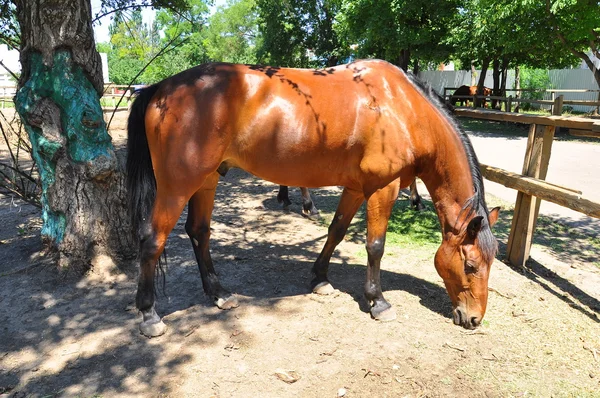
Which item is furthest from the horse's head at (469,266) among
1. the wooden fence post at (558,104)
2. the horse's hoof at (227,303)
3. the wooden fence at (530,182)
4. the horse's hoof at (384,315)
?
the wooden fence post at (558,104)

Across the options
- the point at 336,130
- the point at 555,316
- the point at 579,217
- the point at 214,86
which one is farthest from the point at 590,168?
the point at 214,86

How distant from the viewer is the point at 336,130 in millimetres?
3342

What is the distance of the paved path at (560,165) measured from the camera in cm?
696

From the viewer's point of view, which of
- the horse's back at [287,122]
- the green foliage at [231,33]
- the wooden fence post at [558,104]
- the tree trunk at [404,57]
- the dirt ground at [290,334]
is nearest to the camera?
the dirt ground at [290,334]

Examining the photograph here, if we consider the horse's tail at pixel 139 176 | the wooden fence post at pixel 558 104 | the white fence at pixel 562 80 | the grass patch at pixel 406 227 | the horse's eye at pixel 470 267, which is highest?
the white fence at pixel 562 80

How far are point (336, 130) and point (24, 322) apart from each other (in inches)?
110

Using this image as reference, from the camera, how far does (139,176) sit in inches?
134

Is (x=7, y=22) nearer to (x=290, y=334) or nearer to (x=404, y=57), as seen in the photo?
(x=290, y=334)

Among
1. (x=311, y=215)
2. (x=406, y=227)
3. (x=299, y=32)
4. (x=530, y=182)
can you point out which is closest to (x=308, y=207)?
(x=311, y=215)

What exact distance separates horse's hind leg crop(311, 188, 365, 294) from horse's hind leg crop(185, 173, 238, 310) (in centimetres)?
79

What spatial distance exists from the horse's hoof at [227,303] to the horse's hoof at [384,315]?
3.71 ft

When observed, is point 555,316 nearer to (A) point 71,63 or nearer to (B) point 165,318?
(B) point 165,318

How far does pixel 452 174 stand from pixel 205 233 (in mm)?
2091

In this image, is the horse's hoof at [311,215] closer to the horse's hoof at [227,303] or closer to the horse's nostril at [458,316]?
the horse's hoof at [227,303]
